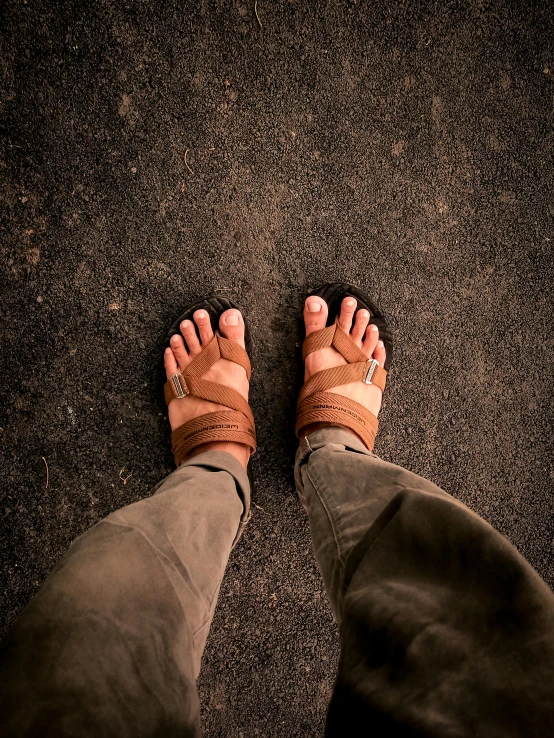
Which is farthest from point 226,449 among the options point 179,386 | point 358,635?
point 358,635

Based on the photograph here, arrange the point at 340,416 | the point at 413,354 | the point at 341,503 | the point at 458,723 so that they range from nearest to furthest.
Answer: the point at 458,723 → the point at 341,503 → the point at 340,416 → the point at 413,354

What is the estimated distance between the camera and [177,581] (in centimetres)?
59

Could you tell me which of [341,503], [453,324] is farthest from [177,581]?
[453,324]

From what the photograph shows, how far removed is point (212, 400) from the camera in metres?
0.94

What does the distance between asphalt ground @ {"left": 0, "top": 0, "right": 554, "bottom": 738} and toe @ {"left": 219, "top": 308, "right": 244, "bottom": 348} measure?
5cm

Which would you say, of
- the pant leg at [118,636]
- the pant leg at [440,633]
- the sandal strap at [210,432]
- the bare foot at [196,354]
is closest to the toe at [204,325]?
the bare foot at [196,354]

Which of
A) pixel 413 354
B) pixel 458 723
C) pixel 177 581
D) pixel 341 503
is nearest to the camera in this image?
pixel 458 723

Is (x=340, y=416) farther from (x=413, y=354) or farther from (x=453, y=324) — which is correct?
(x=453, y=324)

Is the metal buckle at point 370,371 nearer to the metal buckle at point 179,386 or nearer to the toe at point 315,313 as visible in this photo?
the toe at point 315,313

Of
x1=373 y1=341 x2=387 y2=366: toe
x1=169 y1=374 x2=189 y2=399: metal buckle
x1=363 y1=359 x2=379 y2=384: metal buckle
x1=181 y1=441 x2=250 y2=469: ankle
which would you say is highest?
x1=373 y1=341 x2=387 y2=366: toe

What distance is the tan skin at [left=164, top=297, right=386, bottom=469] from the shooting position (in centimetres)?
95

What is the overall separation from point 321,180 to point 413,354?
1.46ft

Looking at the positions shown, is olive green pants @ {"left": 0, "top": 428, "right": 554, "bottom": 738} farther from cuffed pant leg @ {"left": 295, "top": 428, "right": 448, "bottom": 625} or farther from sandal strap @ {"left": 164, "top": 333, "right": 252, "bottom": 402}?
sandal strap @ {"left": 164, "top": 333, "right": 252, "bottom": 402}

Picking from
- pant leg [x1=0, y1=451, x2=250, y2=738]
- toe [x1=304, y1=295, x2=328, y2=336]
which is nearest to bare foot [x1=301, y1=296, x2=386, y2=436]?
toe [x1=304, y1=295, x2=328, y2=336]
